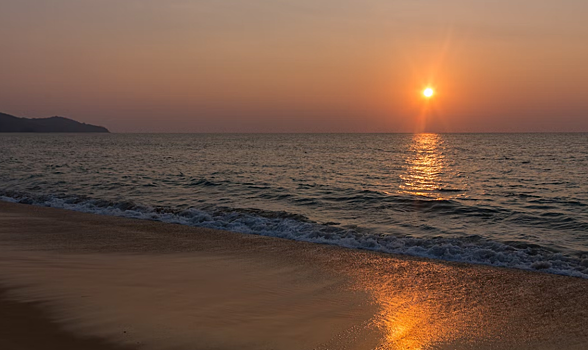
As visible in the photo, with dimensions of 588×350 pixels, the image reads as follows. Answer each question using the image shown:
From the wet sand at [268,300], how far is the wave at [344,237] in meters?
0.89

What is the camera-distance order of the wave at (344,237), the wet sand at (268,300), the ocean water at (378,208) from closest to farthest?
the wet sand at (268,300), the wave at (344,237), the ocean water at (378,208)

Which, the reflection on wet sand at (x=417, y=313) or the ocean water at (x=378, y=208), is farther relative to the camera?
the ocean water at (x=378, y=208)

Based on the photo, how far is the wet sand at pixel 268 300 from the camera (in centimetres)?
600

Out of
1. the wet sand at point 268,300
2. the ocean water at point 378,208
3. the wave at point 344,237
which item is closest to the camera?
the wet sand at point 268,300

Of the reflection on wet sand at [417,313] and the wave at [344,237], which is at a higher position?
the reflection on wet sand at [417,313]

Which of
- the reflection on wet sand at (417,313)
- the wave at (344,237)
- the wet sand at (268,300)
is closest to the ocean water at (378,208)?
the wave at (344,237)

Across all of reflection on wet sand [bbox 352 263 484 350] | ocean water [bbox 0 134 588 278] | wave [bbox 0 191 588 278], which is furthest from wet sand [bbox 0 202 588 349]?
ocean water [bbox 0 134 588 278]

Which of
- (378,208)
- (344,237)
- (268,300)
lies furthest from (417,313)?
(378,208)

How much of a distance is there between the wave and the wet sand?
2.92ft

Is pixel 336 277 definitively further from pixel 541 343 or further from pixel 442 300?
pixel 541 343

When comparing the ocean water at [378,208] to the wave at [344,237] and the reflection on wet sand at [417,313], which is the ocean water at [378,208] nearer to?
the wave at [344,237]

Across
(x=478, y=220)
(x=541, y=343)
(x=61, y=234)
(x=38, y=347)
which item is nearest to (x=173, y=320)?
(x=38, y=347)

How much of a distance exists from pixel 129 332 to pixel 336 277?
14.4ft

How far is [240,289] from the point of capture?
8180 millimetres
